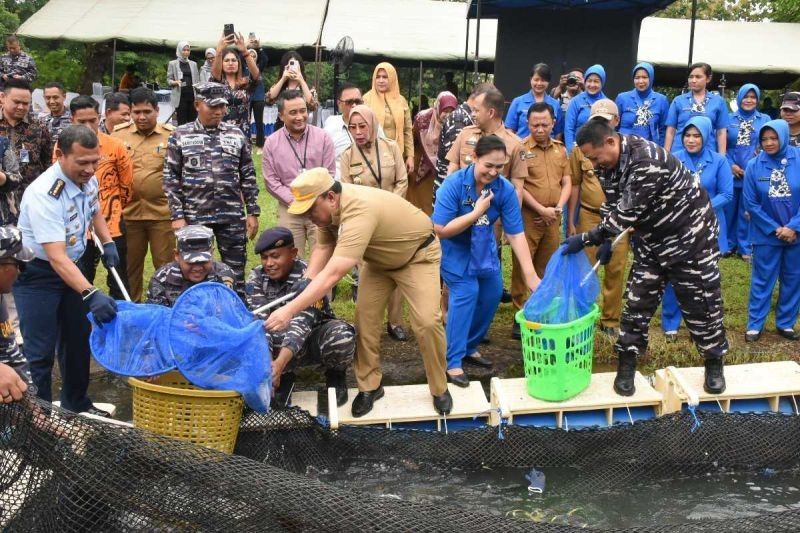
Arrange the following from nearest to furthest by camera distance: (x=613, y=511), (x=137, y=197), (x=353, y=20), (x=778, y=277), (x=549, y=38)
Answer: (x=613, y=511) → (x=137, y=197) → (x=778, y=277) → (x=549, y=38) → (x=353, y=20)

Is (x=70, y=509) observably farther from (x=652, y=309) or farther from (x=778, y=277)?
(x=778, y=277)

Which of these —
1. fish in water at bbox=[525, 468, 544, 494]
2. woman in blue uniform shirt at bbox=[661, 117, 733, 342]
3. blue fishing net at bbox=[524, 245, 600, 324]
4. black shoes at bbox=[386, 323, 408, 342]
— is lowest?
fish in water at bbox=[525, 468, 544, 494]

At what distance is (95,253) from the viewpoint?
6.57 metres

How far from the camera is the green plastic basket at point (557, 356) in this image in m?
5.23

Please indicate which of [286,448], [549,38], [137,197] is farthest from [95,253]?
[549,38]

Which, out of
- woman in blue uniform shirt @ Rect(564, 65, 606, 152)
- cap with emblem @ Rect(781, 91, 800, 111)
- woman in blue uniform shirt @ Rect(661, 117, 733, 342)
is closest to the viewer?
woman in blue uniform shirt @ Rect(661, 117, 733, 342)

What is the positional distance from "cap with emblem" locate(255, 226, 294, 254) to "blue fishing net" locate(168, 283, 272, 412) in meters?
1.02

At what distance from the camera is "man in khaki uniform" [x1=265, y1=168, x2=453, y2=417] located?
15.3 feet

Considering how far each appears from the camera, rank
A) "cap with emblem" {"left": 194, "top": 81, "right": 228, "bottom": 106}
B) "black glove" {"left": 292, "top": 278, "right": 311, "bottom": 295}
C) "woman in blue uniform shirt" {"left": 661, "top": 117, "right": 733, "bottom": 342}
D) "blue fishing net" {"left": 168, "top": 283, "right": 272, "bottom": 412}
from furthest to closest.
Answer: "woman in blue uniform shirt" {"left": 661, "top": 117, "right": 733, "bottom": 342} → "cap with emblem" {"left": 194, "top": 81, "right": 228, "bottom": 106} → "black glove" {"left": 292, "top": 278, "right": 311, "bottom": 295} → "blue fishing net" {"left": 168, "top": 283, "right": 272, "bottom": 412}

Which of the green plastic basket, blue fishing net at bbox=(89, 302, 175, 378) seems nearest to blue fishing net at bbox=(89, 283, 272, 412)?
blue fishing net at bbox=(89, 302, 175, 378)

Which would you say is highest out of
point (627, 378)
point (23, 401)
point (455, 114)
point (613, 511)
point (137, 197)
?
point (455, 114)

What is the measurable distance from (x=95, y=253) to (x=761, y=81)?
→ 16807 millimetres

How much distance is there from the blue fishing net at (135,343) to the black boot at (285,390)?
1.21m

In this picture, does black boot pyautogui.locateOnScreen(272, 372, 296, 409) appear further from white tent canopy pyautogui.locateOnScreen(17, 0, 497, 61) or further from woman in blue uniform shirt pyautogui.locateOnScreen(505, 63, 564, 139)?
white tent canopy pyautogui.locateOnScreen(17, 0, 497, 61)
